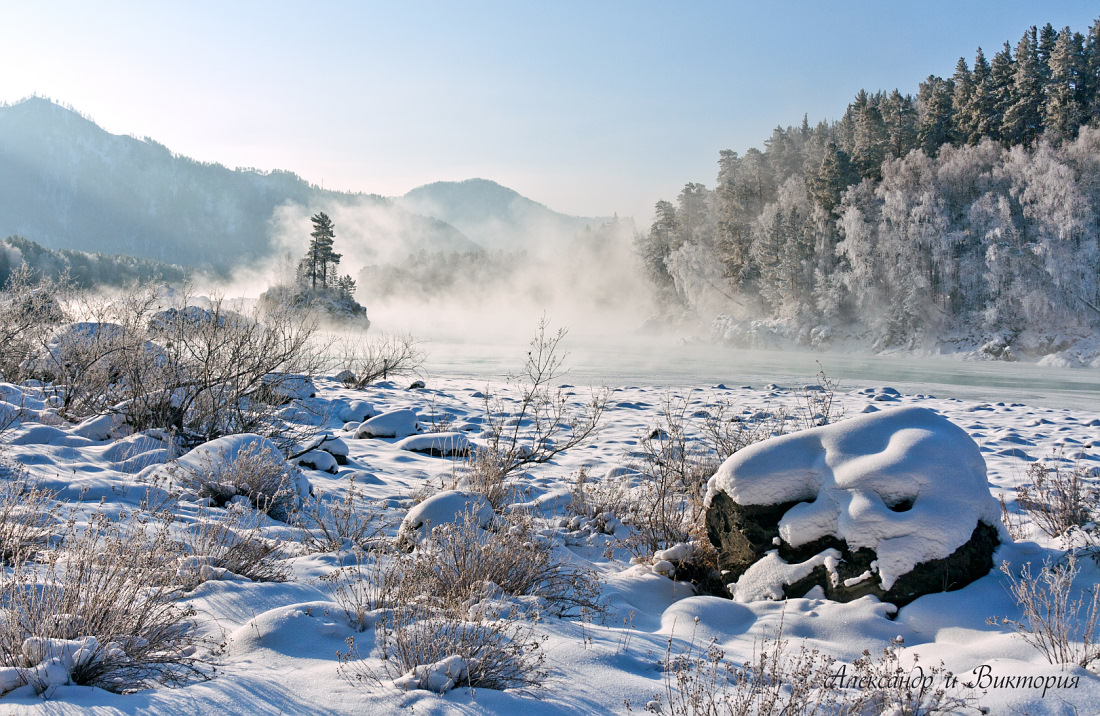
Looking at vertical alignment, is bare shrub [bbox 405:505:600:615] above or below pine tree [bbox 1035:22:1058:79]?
below

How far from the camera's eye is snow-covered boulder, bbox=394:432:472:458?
8.98 meters

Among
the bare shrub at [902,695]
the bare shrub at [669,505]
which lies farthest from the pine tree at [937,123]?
the bare shrub at [902,695]

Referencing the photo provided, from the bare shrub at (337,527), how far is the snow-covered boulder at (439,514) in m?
0.25

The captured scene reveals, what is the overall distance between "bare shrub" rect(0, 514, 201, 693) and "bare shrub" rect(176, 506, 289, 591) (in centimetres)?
64

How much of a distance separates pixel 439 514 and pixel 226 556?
1.56 meters

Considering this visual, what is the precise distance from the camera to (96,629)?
2.45 meters

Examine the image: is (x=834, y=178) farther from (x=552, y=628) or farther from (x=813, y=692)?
(x=813, y=692)

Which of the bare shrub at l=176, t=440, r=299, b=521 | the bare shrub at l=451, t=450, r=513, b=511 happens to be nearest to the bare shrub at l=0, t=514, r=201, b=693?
the bare shrub at l=176, t=440, r=299, b=521

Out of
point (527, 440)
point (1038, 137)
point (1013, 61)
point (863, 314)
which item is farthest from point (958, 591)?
point (1013, 61)

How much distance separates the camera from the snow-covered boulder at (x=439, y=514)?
4754 mm

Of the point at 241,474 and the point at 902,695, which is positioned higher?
the point at 902,695

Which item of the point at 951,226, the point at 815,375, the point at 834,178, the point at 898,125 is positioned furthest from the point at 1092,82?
the point at 815,375

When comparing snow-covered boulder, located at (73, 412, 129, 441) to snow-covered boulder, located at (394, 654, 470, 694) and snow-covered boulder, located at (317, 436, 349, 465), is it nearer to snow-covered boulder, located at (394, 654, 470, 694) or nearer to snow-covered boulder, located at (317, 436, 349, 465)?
snow-covered boulder, located at (317, 436, 349, 465)

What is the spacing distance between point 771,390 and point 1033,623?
15.0 m
